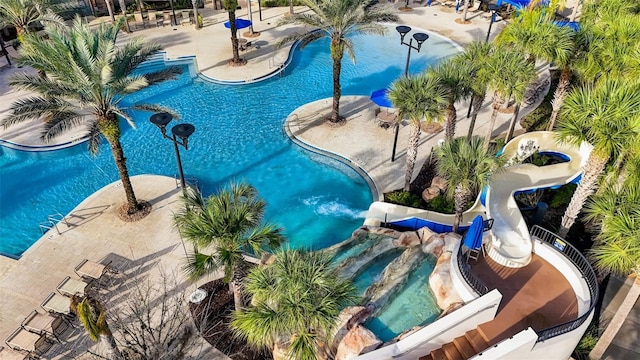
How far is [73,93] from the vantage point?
17188mm

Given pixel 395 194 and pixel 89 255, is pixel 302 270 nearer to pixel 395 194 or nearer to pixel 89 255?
pixel 395 194

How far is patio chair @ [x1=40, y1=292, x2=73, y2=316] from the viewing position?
54.5 feet

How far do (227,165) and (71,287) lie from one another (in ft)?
31.9

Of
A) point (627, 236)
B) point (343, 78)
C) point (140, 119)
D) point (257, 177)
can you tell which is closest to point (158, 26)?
point (140, 119)

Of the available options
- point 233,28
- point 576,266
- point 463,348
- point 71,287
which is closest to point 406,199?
point 576,266

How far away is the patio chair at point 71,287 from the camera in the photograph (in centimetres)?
1720

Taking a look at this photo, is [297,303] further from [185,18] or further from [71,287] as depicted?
[185,18]

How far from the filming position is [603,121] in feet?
49.5

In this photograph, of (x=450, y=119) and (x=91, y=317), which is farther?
(x=450, y=119)

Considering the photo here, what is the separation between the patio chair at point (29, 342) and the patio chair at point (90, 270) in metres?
2.64

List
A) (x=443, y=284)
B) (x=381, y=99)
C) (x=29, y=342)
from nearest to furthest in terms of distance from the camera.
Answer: (x=29, y=342) < (x=443, y=284) < (x=381, y=99)

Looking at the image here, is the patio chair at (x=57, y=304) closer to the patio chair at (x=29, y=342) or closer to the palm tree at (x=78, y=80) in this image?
the patio chair at (x=29, y=342)

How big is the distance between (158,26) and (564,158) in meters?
32.6

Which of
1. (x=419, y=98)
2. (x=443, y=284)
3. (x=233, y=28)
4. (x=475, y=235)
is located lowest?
(x=443, y=284)
